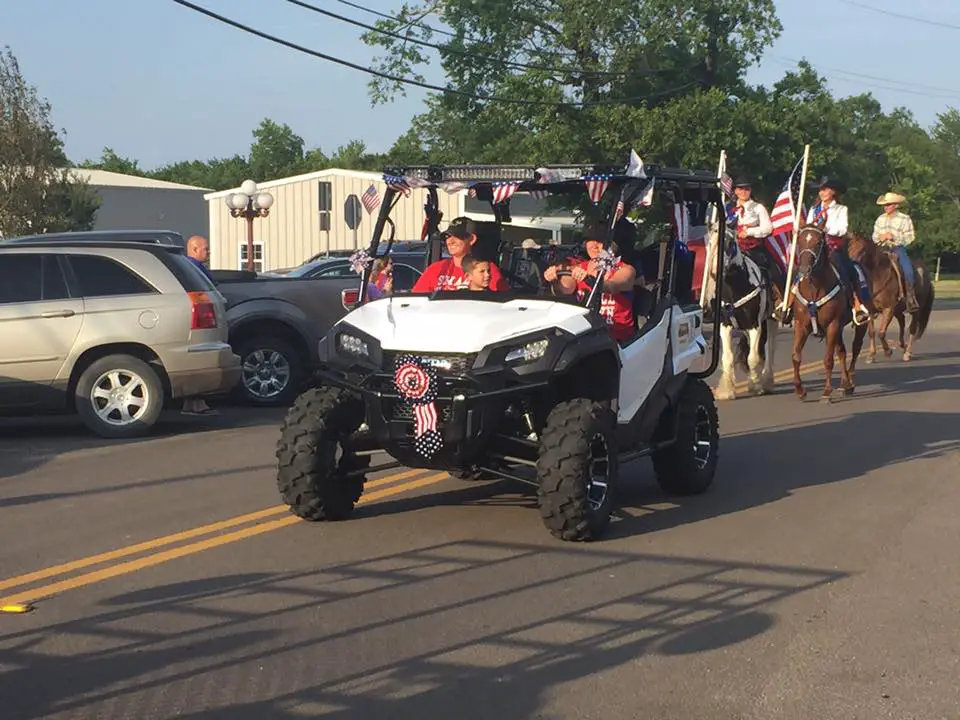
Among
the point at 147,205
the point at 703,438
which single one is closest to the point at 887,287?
the point at 703,438

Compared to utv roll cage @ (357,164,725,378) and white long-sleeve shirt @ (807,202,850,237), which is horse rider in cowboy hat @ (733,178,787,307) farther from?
utv roll cage @ (357,164,725,378)

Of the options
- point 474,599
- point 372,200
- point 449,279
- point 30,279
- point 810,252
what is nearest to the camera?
point 474,599

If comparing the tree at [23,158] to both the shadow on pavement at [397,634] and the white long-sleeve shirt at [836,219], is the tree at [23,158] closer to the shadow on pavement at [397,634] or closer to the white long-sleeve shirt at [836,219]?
the white long-sleeve shirt at [836,219]

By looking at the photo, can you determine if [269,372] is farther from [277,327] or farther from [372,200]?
[372,200]

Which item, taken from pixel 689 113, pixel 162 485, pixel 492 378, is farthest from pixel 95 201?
pixel 492 378

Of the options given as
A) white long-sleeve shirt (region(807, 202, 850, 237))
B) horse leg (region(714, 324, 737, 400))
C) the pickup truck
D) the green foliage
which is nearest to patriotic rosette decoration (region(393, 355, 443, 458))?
the pickup truck

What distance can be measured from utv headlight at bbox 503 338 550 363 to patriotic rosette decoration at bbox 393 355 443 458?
469mm

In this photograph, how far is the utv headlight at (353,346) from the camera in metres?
8.32

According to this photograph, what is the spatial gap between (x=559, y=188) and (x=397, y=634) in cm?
415

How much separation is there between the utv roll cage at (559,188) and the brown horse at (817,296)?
5.71 meters

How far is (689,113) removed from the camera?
4181 centimetres

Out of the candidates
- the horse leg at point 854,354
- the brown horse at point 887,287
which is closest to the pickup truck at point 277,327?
the horse leg at point 854,354

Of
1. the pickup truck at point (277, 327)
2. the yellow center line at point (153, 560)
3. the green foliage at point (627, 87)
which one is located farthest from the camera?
the green foliage at point (627, 87)

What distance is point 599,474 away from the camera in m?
8.35
